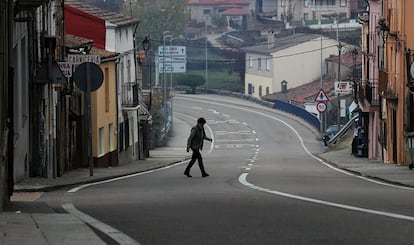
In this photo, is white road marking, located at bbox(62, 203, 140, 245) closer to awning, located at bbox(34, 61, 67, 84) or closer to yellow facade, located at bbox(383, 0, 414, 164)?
awning, located at bbox(34, 61, 67, 84)

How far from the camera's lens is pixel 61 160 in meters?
27.8

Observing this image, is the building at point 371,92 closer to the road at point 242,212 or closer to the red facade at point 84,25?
the red facade at point 84,25

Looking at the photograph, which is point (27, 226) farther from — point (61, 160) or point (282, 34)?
point (282, 34)

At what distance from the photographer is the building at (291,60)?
107 meters

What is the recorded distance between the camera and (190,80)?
400ft

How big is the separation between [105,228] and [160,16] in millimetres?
111020

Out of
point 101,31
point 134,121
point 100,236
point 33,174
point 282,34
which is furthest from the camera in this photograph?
point 282,34

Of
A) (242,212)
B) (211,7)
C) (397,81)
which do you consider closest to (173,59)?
(397,81)

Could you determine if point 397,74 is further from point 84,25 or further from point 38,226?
point 38,226

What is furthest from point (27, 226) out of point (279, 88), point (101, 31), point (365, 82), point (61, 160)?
point (279, 88)

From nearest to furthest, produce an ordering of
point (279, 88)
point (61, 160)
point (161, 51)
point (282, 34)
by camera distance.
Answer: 1. point (61, 160)
2. point (161, 51)
3. point (279, 88)
4. point (282, 34)

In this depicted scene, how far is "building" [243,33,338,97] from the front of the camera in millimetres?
107125

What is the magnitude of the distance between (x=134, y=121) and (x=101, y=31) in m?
8.76

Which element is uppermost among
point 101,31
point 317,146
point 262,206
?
point 101,31
